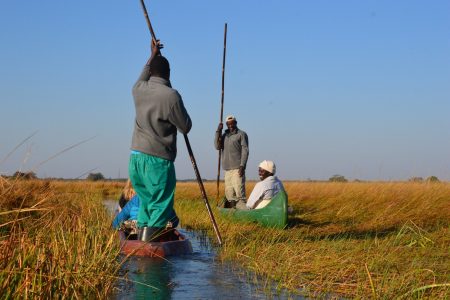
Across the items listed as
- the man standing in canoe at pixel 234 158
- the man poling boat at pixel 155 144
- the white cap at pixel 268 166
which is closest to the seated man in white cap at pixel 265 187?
the white cap at pixel 268 166

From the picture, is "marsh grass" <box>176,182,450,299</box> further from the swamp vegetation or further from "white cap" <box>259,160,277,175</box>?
"white cap" <box>259,160,277,175</box>

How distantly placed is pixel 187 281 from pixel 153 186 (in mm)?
1743

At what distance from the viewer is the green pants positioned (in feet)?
20.8

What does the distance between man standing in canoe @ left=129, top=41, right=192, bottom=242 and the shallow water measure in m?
0.60

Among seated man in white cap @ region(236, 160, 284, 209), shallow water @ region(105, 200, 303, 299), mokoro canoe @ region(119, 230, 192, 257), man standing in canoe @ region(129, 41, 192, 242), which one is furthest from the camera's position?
seated man in white cap @ region(236, 160, 284, 209)

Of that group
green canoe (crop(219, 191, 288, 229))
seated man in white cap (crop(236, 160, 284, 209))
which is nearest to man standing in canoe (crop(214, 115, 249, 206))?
seated man in white cap (crop(236, 160, 284, 209))

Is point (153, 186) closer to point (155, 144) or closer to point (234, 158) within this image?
point (155, 144)

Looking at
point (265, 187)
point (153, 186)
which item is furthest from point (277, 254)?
point (265, 187)

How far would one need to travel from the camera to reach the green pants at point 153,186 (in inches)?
249

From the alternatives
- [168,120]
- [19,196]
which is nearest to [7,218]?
[19,196]

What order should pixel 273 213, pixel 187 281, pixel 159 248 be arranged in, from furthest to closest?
pixel 273 213, pixel 159 248, pixel 187 281

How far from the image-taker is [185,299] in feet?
13.5

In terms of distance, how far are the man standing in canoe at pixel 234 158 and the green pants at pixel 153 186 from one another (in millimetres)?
5442

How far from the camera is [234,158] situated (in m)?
12.0
